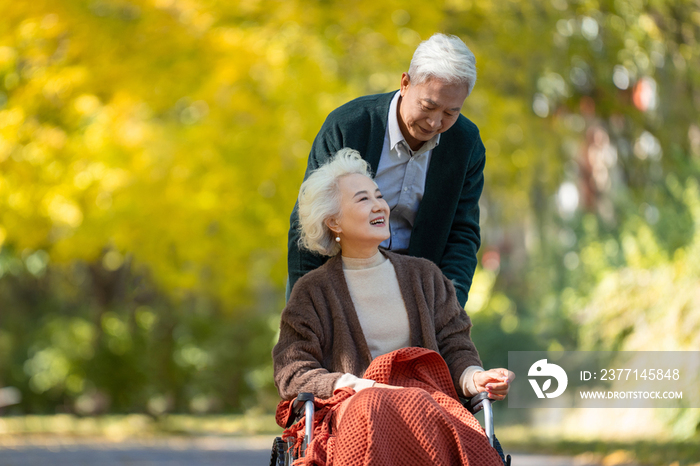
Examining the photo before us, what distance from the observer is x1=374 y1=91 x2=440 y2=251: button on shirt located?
2.81m

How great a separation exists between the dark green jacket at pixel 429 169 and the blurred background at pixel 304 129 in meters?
3.61

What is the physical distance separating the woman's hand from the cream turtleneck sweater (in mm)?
100

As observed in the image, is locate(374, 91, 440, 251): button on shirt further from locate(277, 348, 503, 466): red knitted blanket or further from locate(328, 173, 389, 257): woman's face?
locate(277, 348, 503, 466): red knitted blanket

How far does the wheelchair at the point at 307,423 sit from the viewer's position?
2273 mm

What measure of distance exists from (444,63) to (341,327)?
32.9 inches

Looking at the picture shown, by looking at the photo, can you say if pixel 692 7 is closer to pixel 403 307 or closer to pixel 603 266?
pixel 603 266

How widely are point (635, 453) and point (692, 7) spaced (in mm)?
3548

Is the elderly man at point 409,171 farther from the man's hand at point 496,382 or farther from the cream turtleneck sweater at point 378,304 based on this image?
the man's hand at point 496,382

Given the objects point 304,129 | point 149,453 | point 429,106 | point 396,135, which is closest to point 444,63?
point 429,106

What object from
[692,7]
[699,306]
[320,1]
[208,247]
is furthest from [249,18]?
[699,306]

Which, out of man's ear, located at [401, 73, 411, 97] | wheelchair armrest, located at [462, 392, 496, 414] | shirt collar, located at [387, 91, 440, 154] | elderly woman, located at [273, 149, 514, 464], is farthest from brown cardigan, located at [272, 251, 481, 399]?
man's ear, located at [401, 73, 411, 97]

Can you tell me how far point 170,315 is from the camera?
11.4 metres

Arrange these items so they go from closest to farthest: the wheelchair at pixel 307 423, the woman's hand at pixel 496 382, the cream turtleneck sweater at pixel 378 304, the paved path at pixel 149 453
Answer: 1. the wheelchair at pixel 307 423
2. the woman's hand at pixel 496 382
3. the cream turtleneck sweater at pixel 378 304
4. the paved path at pixel 149 453

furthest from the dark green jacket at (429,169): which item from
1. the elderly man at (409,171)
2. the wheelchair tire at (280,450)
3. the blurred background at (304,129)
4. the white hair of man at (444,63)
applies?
the blurred background at (304,129)
